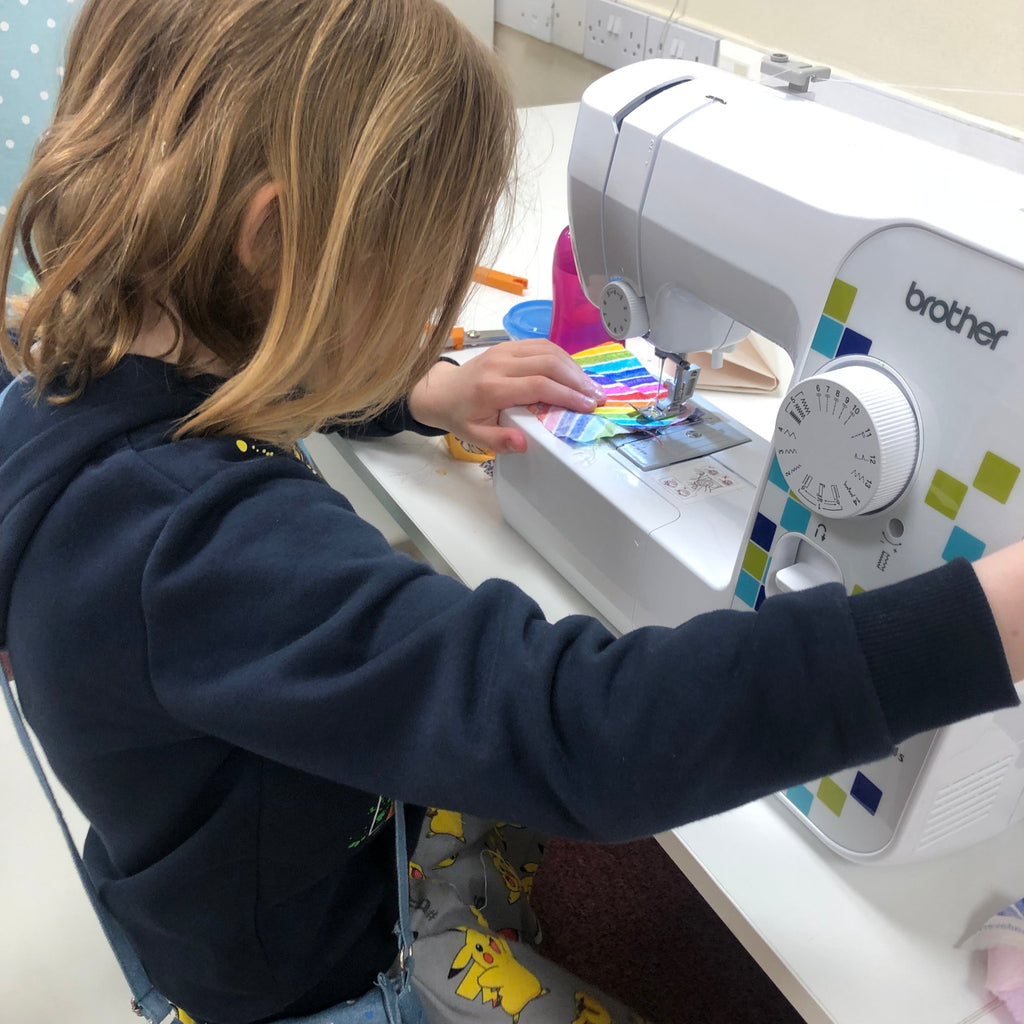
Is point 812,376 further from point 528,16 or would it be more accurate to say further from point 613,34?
point 528,16

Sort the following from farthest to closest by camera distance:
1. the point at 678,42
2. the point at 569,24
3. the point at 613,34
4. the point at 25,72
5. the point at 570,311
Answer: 1. the point at 569,24
2. the point at 613,34
3. the point at 678,42
4. the point at 25,72
5. the point at 570,311

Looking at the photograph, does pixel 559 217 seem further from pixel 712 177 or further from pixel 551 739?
pixel 551 739

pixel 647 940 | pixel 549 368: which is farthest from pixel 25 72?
pixel 647 940

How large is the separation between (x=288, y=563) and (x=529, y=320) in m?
0.71

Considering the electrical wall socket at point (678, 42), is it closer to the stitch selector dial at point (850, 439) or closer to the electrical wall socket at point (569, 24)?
the electrical wall socket at point (569, 24)

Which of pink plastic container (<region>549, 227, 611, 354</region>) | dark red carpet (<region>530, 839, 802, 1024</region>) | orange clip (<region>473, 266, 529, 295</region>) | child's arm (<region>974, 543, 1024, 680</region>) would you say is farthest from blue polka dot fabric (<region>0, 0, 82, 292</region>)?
child's arm (<region>974, 543, 1024, 680</region>)

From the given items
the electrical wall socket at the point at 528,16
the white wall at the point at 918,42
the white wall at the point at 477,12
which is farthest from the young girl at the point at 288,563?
the white wall at the point at 477,12

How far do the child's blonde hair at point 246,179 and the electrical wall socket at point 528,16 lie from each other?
172 cm

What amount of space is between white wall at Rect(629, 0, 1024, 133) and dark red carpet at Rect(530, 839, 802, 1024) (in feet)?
3.85

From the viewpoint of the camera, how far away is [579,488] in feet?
2.42

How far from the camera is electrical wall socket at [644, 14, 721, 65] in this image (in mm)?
1644

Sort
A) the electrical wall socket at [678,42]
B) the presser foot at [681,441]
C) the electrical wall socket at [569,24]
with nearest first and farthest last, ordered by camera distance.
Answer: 1. the presser foot at [681,441]
2. the electrical wall socket at [678,42]
3. the electrical wall socket at [569,24]

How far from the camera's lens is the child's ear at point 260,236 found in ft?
1.65

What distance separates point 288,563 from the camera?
47 cm
